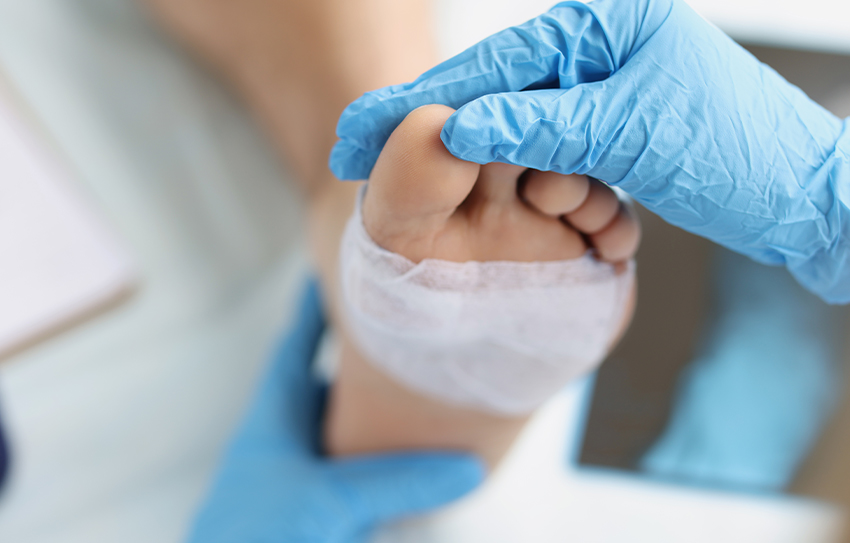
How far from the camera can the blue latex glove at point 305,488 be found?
2.51 feet

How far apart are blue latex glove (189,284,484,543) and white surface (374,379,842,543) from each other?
12 centimetres

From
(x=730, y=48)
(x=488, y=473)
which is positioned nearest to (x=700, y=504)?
(x=488, y=473)

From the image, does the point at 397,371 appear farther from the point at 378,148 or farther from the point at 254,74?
the point at 254,74

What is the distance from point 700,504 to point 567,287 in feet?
1.95

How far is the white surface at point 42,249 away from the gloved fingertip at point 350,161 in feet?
2.50

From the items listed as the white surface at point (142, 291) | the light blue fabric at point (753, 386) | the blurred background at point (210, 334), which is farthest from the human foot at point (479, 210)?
the white surface at point (142, 291)

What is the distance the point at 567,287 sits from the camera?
0.50m

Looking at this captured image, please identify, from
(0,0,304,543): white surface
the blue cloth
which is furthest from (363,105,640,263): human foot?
the blue cloth

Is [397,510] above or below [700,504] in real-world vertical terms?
above

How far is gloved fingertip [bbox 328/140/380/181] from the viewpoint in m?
0.45

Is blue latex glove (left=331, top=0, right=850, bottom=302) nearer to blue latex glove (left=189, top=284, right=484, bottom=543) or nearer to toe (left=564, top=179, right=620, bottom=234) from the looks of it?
toe (left=564, top=179, right=620, bottom=234)

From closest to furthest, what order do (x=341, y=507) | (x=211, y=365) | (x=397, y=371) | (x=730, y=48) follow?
1. (x=730, y=48)
2. (x=397, y=371)
3. (x=341, y=507)
4. (x=211, y=365)

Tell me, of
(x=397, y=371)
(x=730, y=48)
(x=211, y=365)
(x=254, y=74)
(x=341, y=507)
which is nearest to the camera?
(x=730, y=48)

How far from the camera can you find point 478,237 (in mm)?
481
